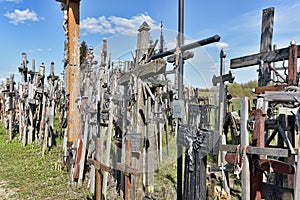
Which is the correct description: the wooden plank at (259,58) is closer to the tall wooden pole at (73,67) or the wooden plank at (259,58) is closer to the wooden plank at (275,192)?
the wooden plank at (275,192)

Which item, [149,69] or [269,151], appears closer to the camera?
[269,151]

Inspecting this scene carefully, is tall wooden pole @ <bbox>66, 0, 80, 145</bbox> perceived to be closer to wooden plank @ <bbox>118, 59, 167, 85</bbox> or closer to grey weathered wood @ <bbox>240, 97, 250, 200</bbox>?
wooden plank @ <bbox>118, 59, 167, 85</bbox>

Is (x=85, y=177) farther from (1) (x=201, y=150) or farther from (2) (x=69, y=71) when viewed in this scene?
(1) (x=201, y=150)

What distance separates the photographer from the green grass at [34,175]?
5.44 m

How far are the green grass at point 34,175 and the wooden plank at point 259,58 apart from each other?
3557 mm

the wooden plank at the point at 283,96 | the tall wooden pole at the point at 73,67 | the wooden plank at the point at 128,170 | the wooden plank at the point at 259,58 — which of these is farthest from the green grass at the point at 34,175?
the wooden plank at the point at 283,96

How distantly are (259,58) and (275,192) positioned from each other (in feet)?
7.96

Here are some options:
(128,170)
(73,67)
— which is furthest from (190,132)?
(73,67)

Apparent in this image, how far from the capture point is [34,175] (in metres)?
6.56

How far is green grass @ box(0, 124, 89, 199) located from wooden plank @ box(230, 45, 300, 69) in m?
3.56

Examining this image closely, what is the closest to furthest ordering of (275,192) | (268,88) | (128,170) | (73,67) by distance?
1. (275,192)
2. (128,170)
3. (268,88)
4. (73,67)

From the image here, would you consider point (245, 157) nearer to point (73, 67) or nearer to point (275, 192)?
point (275, 192)

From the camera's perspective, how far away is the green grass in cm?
544

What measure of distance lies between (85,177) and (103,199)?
5.71ft
